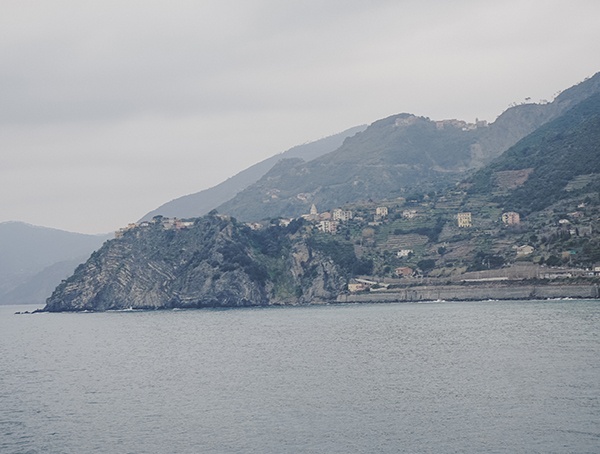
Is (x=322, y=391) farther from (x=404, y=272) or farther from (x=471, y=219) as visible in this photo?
(x=471, y=219)

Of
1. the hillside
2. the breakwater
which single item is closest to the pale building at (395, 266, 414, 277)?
the hillside

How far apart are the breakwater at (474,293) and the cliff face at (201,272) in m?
10.5

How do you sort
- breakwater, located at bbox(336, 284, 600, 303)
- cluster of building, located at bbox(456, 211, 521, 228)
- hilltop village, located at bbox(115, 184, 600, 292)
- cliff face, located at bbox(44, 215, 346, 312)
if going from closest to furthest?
breakwater, located at bbox(336, 284, 600, 303)
hilltop village, located at bbox(115, 184, 600, 292)
cliff face, located at bbox(44, 215, 346, 312)
cluster of building, located at bbox(456, 211, 521, 228)

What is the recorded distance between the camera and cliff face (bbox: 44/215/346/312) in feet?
564

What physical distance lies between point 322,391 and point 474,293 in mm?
93401

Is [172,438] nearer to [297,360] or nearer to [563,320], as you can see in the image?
[297,360]

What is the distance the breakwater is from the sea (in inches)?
1207

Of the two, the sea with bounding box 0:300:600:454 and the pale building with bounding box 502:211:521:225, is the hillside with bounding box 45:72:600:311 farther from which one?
the sea with bounding box 0:300:600:454

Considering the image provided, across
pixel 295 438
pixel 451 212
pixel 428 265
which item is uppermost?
pixel 451 212

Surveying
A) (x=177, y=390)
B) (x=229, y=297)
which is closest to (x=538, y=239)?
(x=229, y=297)

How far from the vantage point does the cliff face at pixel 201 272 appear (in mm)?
172000

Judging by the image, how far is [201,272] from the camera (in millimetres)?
176375

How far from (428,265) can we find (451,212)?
36.1 meters

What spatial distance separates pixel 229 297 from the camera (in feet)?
562
